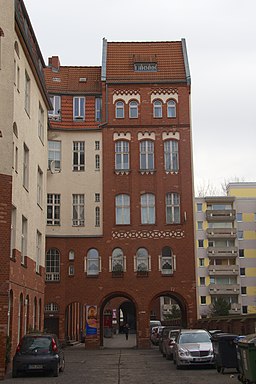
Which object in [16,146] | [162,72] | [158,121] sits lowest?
[16,146]

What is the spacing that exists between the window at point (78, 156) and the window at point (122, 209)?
375 centimetres

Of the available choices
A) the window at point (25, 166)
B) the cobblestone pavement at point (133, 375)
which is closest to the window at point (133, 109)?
the window at point (25, 166)

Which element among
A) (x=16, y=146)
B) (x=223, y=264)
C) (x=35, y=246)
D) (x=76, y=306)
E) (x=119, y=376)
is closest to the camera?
(x=119, y=376)

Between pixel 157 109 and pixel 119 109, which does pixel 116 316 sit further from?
pixel 157 109

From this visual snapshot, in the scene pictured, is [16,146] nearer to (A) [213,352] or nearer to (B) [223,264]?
(A) [213,352]

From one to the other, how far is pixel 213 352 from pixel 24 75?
15.5 metres

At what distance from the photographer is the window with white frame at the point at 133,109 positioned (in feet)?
152

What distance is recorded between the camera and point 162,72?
47.5 metres

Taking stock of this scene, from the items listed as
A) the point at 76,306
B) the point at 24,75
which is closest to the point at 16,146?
the point at 24,75

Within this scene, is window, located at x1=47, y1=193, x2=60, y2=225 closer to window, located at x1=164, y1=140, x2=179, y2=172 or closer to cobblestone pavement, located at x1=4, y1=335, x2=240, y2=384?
window, located at x1=164, y1=140, x2=179, y2=172

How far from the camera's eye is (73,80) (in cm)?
4916

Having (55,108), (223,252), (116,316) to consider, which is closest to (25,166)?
(55,108)

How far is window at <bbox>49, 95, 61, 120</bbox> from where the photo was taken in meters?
47.0

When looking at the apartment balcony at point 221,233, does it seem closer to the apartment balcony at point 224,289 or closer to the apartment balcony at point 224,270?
the apartment balcony at point 224,270
